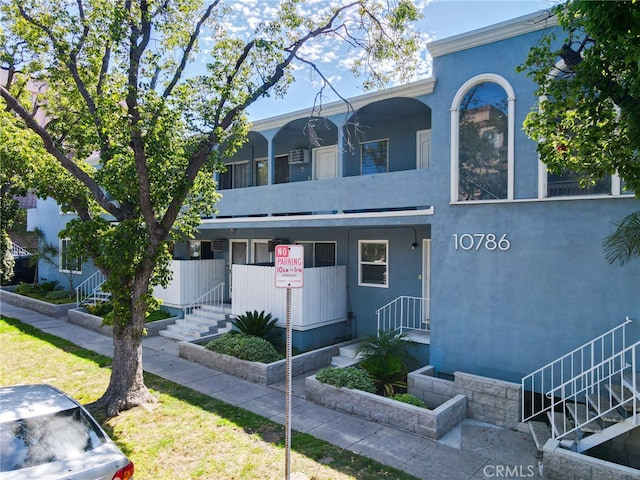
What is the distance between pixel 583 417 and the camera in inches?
261

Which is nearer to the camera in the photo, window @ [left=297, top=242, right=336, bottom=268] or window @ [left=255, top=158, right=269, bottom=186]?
window @ [left=297, top=242, right=336, bottom=268]

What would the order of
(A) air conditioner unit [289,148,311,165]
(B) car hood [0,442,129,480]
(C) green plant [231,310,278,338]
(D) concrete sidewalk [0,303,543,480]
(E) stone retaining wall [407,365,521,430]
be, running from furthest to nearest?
(A) air conditioner unit [289,148,311,165] → (C) green plant [231,310,278,338] → (E) stone retaining wall [407,365,521,430] → (D) concrete sidewalk [0,303,543,480] → (B) car hood [0,442,129,480]

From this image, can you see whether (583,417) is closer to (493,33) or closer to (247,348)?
(247,348)

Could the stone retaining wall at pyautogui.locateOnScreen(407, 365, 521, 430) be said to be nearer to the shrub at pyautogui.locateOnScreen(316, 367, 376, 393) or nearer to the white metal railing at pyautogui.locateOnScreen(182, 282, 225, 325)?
the shrub at pyautogui.locateOnScreen(316, 367, 376, 393)

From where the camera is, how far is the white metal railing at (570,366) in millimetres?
7109

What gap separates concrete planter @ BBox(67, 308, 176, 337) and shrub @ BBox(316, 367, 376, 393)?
7.34 meters

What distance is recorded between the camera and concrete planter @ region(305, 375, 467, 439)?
702cm

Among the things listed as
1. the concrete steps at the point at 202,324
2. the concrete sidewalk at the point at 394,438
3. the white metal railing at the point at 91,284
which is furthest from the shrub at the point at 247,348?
the white metal railing at the point at 91,284

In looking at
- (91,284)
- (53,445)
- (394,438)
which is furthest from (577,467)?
(91,284)

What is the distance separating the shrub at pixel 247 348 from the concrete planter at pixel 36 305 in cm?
914

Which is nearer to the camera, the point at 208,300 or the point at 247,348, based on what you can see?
the point at 247,348

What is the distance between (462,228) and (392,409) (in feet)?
12.6

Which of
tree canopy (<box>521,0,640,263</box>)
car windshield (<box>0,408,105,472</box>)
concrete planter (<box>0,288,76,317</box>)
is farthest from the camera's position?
concrete planter (<box>0,288,76,317</box>)

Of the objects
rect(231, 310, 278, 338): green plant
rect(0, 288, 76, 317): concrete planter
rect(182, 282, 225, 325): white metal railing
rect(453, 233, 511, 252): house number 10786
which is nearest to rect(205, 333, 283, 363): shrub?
rect(231, 310, 278, 338): green plant
